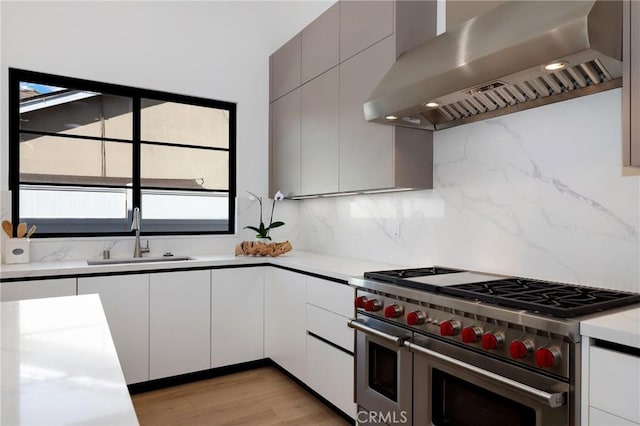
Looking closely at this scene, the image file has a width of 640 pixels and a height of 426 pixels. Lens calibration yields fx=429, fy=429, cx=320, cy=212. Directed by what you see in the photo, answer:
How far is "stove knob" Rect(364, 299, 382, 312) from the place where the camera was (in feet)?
6.67

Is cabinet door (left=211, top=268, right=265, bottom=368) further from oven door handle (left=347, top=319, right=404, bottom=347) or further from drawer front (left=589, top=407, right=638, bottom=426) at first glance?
drawer front (left=589, top=407, right=638, bottom=426)

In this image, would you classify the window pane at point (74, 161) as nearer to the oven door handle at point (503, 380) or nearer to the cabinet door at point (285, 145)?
the cabinet door at point (285, 145)

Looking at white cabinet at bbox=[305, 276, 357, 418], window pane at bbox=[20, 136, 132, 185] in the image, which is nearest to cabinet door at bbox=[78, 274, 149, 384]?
window pane at bbox=[20, 136, 132, 185]

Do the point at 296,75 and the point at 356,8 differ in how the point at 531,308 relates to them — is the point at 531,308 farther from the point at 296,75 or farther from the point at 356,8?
the point at 296,75

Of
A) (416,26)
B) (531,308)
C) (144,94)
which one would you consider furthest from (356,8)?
(531,308)

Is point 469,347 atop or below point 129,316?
atop

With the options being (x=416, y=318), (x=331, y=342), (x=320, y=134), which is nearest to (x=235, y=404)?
(x=331, y=342)

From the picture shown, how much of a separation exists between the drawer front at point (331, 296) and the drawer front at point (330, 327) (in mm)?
37

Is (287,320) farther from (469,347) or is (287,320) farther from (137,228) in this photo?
(469,347)

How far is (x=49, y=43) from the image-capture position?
3.02 m

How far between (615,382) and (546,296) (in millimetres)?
400

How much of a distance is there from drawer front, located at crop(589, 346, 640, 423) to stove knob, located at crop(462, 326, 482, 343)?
0.36 metres

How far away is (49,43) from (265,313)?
2.48 meters

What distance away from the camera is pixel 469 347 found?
160cm
